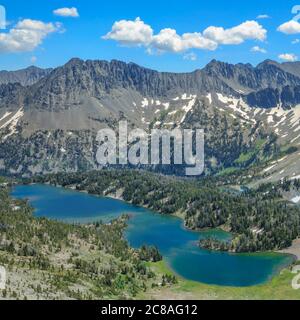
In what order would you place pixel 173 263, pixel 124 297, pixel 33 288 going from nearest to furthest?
pixel 33 288, pixel 124 297, pixel 173 263

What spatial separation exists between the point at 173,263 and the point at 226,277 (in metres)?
25.5

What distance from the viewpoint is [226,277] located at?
589 ft

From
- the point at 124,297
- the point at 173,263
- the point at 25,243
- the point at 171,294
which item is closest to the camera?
the point at 124,297

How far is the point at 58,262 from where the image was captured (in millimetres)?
169750

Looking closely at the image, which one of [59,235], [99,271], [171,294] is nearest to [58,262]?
[99,271]

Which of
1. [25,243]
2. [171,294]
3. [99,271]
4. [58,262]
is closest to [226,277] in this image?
[171,294]
